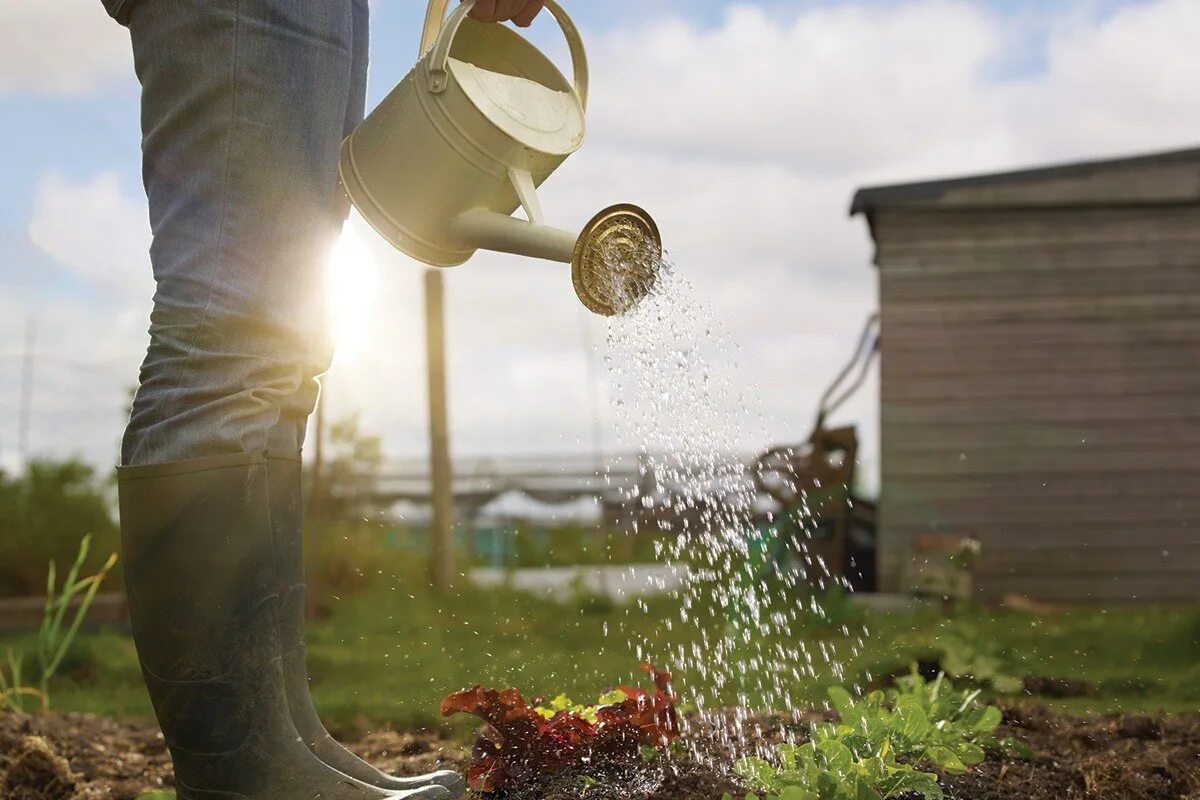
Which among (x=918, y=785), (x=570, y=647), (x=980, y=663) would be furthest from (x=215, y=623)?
(x=570, y=647)

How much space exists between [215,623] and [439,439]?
4363 mm

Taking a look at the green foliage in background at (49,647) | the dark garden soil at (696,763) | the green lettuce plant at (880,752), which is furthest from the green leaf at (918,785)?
the green foliage in background at (49,647)

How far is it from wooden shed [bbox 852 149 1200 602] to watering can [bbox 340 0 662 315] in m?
5.13

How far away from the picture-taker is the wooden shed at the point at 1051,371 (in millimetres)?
6832

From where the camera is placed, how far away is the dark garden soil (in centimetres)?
181

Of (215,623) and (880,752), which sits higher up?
(215,623)

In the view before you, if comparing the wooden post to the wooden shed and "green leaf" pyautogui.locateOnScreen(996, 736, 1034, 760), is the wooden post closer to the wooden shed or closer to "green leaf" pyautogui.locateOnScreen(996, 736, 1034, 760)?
the wooden shed

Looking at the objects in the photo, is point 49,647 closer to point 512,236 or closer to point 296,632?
point 296,632

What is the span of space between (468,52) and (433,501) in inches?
159

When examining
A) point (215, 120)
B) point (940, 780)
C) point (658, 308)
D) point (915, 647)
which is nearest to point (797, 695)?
point (915, 647)

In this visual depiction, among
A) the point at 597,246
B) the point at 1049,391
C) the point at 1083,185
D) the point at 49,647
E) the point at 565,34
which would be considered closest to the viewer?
the point at 597,246

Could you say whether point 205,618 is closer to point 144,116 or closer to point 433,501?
point 144,116

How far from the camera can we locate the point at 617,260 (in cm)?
197

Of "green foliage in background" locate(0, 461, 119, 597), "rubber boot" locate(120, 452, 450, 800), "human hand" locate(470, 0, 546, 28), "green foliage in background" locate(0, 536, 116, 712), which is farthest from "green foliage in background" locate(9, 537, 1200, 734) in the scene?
"human hand" locate(470, 0, 546, 28)
